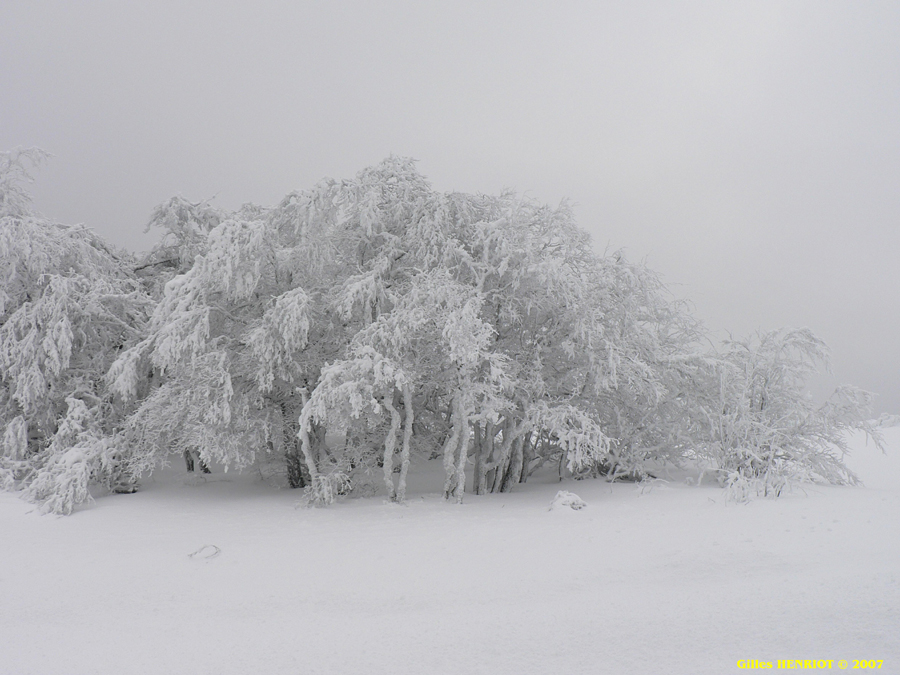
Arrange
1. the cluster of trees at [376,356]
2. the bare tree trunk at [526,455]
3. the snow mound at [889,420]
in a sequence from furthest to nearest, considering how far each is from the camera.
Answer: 1. the snow mound at [889,420]
2. the bare tree trunk at [526,455]
3. the cluster of trees at [376,356]

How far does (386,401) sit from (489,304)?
353 cm

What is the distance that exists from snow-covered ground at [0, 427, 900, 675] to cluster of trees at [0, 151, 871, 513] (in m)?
1.91

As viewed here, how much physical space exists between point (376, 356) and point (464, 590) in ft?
15.4

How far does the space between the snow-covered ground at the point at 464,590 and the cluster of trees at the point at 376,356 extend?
1.91 meters

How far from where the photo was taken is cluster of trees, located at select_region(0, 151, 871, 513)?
36.5ft

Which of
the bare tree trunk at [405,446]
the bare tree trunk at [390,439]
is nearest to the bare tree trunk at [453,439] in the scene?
the bare tree trunk at [405,446]

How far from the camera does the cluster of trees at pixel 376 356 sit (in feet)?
36.5

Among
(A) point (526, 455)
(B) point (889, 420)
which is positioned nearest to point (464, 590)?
(A) point (526, 455)

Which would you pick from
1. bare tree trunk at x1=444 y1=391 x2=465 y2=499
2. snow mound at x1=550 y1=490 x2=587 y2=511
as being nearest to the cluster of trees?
bare tree trunk at x1=444 y1=391 x2=465 y2=499

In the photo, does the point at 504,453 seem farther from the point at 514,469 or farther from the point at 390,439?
the point at 390,439

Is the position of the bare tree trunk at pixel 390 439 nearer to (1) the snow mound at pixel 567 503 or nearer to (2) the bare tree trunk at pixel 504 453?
(2) the bare tree trunk at pixel 504 453

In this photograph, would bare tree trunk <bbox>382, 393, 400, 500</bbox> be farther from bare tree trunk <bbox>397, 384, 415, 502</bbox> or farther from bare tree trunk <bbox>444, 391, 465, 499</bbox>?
bare tree trunk <bbox>444, 391, 465, 499</bbox>

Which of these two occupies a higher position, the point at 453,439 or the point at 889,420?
the point at 453,439

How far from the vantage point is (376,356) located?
1031cm
